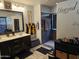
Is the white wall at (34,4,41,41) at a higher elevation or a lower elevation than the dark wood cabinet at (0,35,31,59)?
higher

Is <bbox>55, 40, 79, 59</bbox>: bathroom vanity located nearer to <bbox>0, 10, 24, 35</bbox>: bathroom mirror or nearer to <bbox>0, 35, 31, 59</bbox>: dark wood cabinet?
<bbox>0, 35, 31, 59</bbox>: dark wood cabinet

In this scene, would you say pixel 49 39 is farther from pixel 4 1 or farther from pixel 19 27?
pixel 4 1

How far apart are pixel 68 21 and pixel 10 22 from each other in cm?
251

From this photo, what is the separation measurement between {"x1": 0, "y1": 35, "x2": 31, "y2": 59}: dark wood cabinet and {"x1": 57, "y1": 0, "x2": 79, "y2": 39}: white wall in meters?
1.64

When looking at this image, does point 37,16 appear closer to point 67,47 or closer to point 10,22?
point 10,22

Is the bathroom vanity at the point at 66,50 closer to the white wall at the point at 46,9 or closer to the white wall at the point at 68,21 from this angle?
the white wall at the point at 68,21

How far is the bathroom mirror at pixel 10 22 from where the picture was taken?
333cm

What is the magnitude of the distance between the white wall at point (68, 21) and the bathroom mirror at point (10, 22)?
200 cm

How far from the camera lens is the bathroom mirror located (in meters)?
3.33

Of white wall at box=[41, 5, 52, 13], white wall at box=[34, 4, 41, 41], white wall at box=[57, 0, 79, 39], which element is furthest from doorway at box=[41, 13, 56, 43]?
white wall at box=[57, 0, 79, 39]

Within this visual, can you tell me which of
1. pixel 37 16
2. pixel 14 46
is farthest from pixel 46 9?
pixel 14 46

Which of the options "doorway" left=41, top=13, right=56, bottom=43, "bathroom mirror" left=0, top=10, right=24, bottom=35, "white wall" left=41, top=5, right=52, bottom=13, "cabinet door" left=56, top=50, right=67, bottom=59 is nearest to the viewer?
"cabinet door" left=56, top=50, right=67, bottom=59

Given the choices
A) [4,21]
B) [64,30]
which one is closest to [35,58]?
[64,30]

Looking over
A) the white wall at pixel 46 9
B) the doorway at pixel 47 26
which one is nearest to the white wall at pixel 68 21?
the white wall at pixel 46 9
